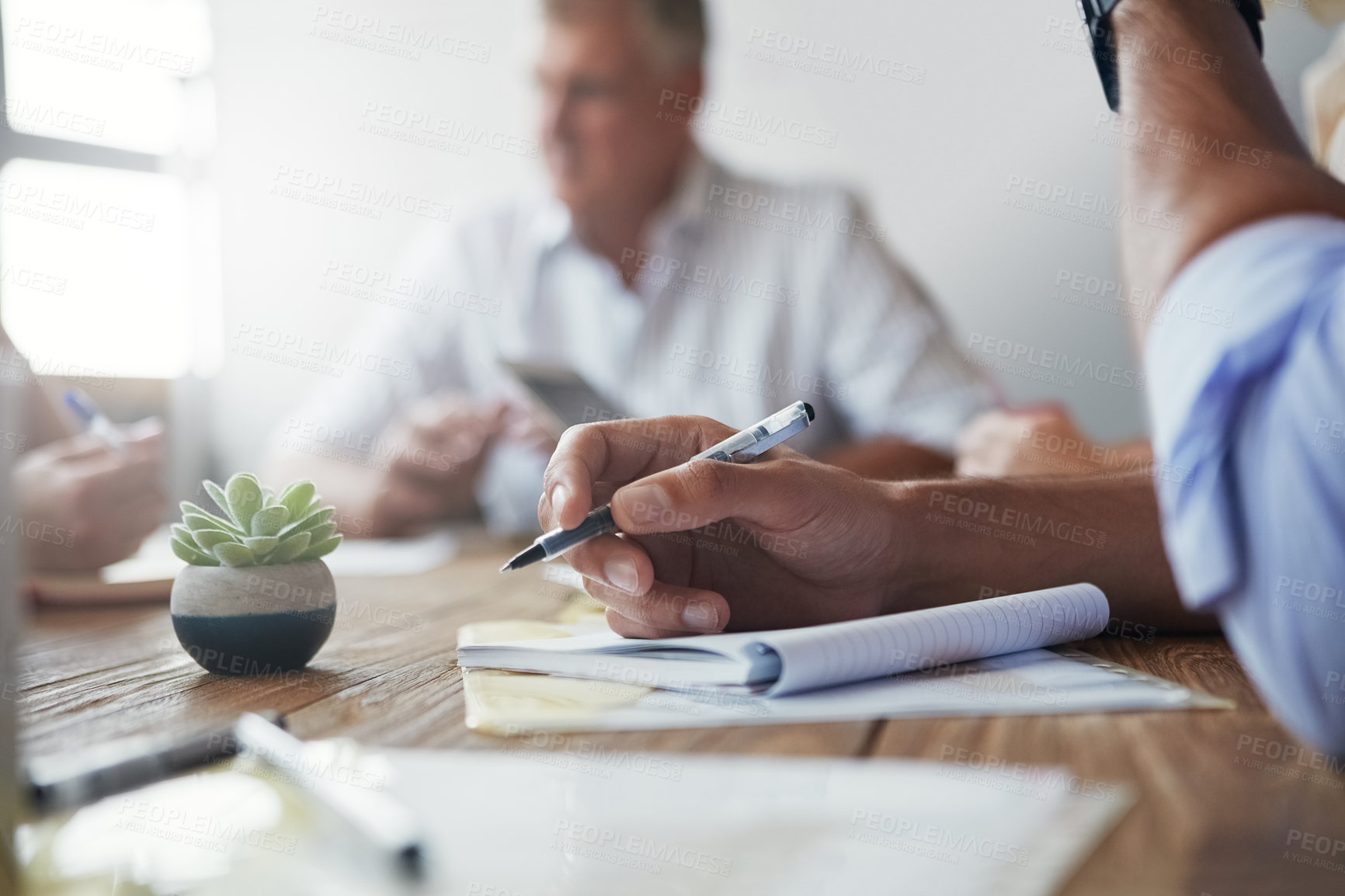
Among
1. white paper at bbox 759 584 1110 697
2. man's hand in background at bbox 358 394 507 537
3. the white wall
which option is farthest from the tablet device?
the white wall

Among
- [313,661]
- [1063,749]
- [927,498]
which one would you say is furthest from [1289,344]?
[313,661]

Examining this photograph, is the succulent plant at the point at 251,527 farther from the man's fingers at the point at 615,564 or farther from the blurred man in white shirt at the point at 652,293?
the blurred man in white shirt at the point at 652,293

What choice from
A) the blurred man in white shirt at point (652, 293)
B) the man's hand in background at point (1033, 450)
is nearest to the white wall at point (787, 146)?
the blurred man in white shirt at point (652, 293)

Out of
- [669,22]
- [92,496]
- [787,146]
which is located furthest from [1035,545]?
[787,146]

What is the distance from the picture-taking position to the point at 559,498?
→ 24.6 inches

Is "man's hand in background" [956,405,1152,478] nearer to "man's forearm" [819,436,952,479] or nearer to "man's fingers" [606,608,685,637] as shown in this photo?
"man's forearm" [819,436,952,479]

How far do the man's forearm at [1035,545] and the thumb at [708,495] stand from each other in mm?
132

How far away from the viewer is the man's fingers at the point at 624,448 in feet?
2.15

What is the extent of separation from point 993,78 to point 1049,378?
2.37ft

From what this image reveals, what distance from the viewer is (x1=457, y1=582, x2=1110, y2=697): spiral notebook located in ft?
1.71

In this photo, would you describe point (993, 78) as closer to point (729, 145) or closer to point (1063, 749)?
point (729, 145)

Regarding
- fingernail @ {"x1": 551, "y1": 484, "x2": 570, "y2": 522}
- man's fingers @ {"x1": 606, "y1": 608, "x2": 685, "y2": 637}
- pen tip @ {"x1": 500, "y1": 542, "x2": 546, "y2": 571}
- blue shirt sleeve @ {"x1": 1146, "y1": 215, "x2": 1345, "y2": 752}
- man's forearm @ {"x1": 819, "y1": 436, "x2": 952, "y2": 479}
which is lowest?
man's forearm @ {"x1": 819, "y1": 436, "x2": 952, "y2": 479}

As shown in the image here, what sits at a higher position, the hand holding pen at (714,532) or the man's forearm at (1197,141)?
the man's forearm at (1197,141)

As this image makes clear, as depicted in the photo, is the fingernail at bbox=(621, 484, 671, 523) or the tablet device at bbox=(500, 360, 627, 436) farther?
the tablet device at bbox=(500, 360, 627, 436)
